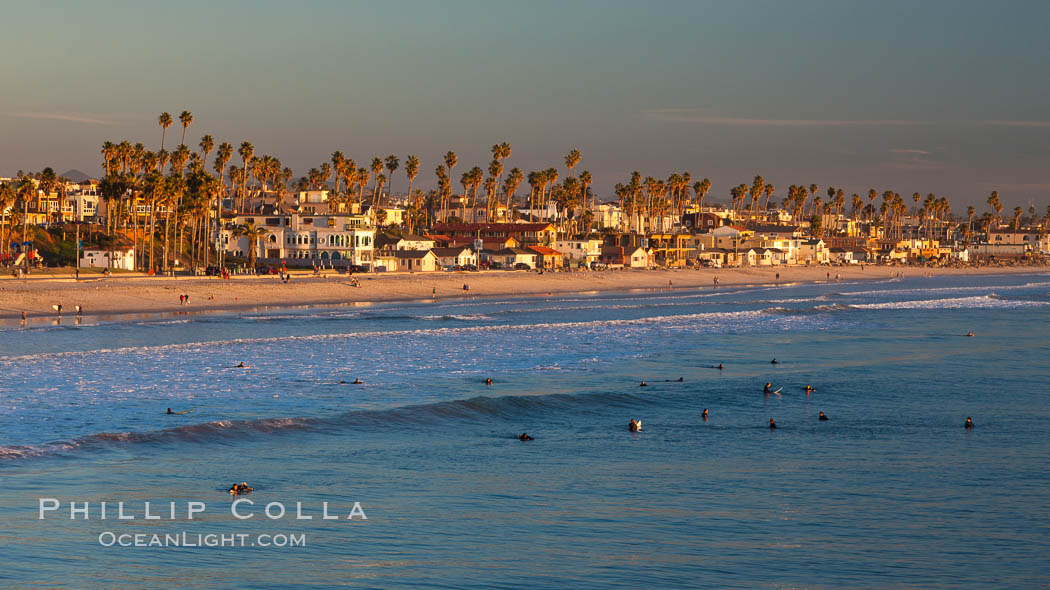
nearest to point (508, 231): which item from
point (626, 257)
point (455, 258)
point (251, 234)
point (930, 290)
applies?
point (626, 257)

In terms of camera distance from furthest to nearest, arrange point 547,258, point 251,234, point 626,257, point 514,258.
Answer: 1. point 626,257
2. point 547,258
3. point 514,258
4. point 251,234

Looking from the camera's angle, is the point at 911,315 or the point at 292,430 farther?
the point at 911,315

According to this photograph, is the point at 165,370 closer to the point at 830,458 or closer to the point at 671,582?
the point at 830,458

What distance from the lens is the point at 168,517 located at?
2109 cm

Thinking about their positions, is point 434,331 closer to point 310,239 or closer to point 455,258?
point 310,239

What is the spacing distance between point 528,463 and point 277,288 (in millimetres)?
72695

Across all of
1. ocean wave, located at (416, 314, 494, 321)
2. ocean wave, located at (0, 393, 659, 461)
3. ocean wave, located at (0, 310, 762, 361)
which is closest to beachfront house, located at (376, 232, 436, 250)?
ocean wave, located at (416, 314, 494, 321)

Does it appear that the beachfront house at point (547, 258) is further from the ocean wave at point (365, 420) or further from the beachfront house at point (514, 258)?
the ocean wave at point (365, 420)

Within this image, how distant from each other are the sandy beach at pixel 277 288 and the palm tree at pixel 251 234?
734 inches

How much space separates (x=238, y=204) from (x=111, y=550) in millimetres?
167840

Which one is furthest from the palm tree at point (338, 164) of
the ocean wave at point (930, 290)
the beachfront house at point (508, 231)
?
the ocean wave at point (930, 290)

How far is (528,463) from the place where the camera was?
26984mm

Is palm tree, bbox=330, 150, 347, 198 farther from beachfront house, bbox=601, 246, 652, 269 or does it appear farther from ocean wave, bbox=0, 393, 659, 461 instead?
ocean wave, bbox=0, 393, 659, 461

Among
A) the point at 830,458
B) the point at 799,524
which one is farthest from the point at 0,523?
the point at 830,458
